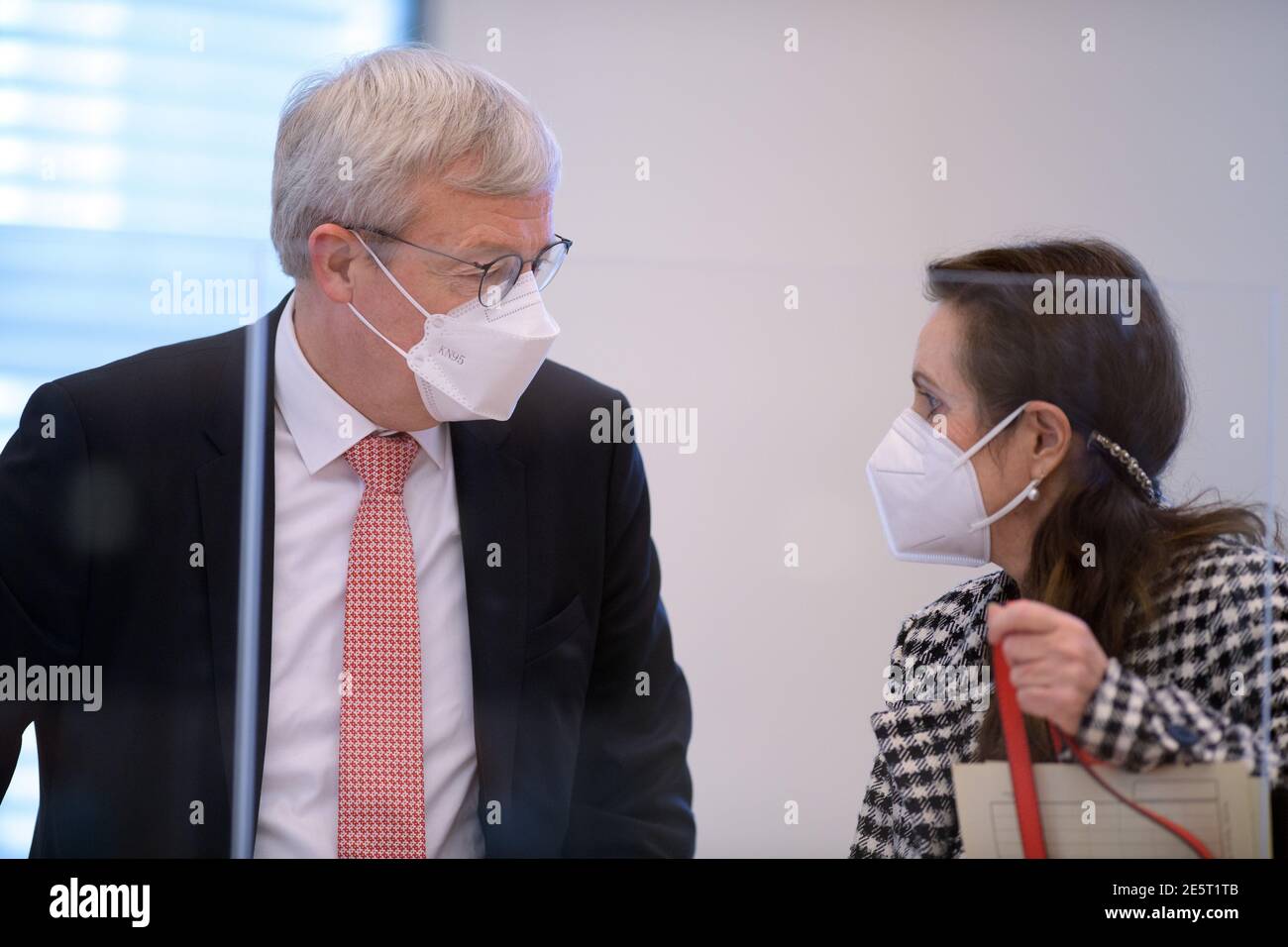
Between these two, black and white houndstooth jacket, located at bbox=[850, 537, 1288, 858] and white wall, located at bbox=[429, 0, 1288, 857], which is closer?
black and white houndstooth jacket, located at bbox=[850, 537, 1288, 858]

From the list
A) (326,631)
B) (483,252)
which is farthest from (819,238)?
(326,631)

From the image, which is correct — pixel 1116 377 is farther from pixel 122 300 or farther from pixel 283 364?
pixel 122 300

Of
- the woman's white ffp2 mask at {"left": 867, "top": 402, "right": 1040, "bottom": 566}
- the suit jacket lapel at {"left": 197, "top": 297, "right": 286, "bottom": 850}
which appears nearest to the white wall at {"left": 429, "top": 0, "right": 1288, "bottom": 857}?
the woman's white ffp2 mask at {"left": 867, "top": 402, "right": 1040, "bottom": 566}

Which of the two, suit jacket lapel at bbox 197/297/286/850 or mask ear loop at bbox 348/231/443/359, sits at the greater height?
mask ear loop at bbox 348/231/443/359

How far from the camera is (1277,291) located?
187cm

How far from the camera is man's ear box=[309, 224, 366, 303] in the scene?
1764mm

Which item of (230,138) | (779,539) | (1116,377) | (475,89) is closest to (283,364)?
(230,138)

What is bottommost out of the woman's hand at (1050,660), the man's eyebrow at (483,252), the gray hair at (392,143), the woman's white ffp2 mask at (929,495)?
the woman's hand at (1050,660)

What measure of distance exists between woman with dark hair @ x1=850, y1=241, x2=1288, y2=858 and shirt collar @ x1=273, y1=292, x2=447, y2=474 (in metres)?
0.69

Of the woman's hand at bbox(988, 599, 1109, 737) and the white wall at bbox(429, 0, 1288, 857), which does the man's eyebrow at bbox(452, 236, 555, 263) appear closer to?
the white wall at bbox(429, 0, 1288, 857)

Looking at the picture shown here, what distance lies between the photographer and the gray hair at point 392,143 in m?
1.73

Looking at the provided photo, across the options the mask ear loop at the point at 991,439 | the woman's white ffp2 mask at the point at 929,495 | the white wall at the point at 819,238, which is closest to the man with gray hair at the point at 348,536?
the white wall at the point at 819,238

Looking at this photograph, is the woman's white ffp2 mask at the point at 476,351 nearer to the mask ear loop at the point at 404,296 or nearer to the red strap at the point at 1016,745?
the mask ear loop at the point at 404,296

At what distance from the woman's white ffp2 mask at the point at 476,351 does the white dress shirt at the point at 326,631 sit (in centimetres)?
8
